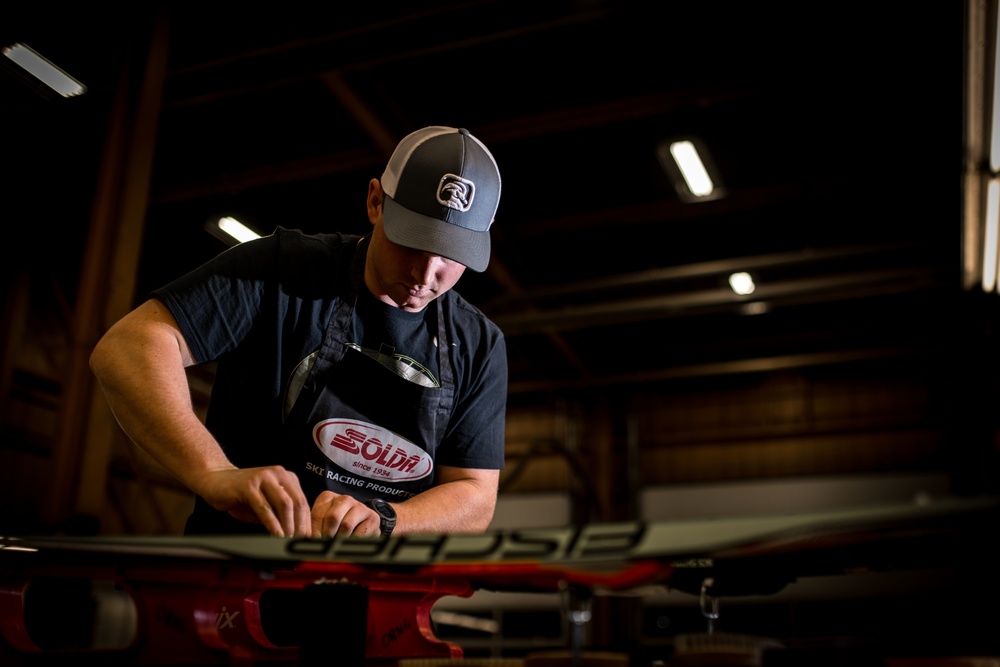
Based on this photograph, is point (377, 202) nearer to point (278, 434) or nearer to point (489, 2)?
point (278, 434)

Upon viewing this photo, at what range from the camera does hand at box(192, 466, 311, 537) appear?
4.09ft

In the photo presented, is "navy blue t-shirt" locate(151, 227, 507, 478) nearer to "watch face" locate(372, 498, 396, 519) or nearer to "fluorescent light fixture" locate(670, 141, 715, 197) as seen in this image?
"watch face" locate(372, 498, 396, 519)

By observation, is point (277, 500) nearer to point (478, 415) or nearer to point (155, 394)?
point (155, 394)

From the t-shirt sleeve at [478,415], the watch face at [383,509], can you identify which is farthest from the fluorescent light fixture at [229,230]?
the watch face at [383,509]

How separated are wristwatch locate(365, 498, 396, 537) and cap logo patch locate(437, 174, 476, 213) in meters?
0.67

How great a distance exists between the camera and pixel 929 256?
848 centimetres

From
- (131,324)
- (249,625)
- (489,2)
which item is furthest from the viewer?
(489,2)

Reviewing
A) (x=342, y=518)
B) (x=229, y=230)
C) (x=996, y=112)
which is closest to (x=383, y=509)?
(x=342, y=518)

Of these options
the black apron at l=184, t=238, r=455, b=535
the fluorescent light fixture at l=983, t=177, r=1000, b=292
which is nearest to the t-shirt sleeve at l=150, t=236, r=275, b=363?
the black apron at l=184, t=238, r=455, b=535

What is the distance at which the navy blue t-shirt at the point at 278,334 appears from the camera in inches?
67.9

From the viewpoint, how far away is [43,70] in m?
5.49

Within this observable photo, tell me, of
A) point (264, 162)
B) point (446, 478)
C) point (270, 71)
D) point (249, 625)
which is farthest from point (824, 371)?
point (249, 625)

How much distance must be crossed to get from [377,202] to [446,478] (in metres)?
0.69

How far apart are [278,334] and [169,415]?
0.36 metres
